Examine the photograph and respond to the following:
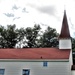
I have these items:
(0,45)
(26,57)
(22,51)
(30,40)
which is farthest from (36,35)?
(26,57)

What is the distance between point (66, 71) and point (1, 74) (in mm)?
9852

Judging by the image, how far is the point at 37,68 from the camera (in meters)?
31.0

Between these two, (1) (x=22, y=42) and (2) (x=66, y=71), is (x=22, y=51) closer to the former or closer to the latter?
(2) (x=66, y=71)

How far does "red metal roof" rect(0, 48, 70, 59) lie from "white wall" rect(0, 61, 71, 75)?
971 millimetres

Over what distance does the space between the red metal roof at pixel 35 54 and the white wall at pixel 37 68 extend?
971mm

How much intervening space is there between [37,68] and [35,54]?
2913 millimetres

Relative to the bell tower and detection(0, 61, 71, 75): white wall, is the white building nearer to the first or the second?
detection(0, 61, 71, 75): white wall

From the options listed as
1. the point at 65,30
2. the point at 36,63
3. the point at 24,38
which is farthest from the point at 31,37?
the point at 36,63

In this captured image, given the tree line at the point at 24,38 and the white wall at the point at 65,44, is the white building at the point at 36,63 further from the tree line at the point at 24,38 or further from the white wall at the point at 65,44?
the tree line at the point at 24,38

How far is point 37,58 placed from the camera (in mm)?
31328

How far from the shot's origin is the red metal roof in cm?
3166

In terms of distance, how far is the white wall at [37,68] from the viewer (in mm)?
30281

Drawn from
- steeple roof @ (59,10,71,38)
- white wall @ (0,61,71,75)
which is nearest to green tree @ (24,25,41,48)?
steeple roof @ (59,10,71,38)

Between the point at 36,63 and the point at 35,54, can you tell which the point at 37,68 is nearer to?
the point at 36,63
